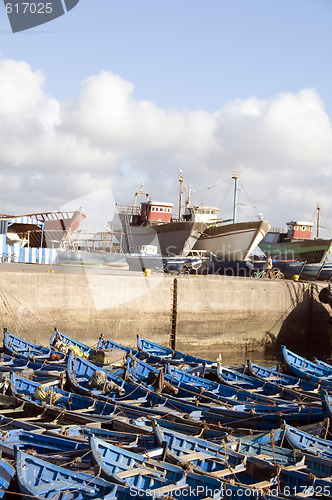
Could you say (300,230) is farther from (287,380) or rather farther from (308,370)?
(287,380)

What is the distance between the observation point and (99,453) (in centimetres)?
905

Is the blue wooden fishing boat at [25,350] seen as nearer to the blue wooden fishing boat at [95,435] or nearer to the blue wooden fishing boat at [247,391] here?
the blue wooden fishing boat at [247,391]

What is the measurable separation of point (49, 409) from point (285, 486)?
6.12 m

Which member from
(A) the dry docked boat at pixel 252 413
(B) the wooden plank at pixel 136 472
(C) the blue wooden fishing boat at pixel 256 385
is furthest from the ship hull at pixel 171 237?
(B) the wooden plank at pixel 136 472

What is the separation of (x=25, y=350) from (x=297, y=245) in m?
41.1

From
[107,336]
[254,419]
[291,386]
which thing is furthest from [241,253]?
[254,419]

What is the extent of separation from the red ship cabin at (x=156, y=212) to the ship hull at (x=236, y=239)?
7.68 m

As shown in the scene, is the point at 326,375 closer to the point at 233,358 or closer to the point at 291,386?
the point at 291,386

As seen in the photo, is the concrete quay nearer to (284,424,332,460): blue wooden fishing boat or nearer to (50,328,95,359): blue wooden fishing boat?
(50,328,95,359): blue wooden fishing boat

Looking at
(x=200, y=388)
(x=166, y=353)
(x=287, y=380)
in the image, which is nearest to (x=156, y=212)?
(x=166, y=353)

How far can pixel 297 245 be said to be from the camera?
5509 cm

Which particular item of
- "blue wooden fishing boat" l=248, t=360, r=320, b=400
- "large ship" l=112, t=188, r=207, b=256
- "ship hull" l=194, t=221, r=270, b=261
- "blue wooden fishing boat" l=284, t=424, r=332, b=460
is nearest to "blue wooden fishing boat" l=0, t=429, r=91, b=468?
"blue wooden fishing boat" l=284, t=424, r=332, b=460

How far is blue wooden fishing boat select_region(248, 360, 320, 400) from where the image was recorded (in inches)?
630

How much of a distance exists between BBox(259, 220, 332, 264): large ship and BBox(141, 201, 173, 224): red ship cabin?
530 inches
